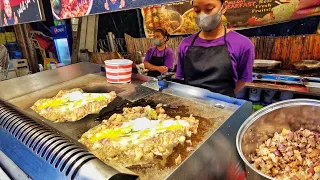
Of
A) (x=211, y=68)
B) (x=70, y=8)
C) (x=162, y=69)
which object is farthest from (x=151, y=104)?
(x=162, y=69)

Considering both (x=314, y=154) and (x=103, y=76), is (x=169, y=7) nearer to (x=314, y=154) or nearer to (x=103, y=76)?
(x=103, y=76)

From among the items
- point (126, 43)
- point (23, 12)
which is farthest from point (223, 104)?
point (126, 43)

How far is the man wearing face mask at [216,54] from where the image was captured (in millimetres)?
2033

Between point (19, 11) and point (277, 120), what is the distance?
2.76 metres

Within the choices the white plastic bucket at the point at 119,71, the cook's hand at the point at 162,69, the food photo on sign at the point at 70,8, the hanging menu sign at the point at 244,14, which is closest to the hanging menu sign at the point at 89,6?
the food photo on sign at the point at 70,8

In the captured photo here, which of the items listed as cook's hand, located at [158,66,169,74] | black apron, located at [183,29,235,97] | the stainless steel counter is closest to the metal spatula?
black apron, located at [183,29,235,97]

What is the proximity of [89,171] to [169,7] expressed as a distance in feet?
16.7

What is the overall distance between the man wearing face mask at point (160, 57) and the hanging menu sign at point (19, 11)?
7.89 ft

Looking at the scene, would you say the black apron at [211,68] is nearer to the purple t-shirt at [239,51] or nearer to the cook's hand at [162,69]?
the purple t-shirt at [239,51]

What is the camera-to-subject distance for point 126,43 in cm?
638

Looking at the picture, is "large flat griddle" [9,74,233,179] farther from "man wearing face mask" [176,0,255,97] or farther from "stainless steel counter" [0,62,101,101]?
"man wearing face mask" [176,0,255,97]

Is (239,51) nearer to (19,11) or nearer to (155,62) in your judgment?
(19,11)

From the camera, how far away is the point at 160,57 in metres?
4.41

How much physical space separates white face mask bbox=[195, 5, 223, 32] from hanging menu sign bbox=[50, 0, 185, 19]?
84 cm
